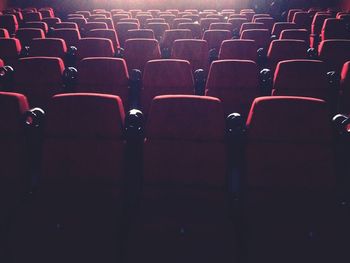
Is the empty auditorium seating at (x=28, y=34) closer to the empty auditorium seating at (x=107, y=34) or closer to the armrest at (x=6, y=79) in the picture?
the empty auditorium seating at (x=107, y=34)

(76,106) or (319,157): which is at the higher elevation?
(76,106)

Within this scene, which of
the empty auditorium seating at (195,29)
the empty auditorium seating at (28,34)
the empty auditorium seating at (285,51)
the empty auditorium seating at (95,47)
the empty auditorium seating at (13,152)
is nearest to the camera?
the empty auditorium seating at (13,152)

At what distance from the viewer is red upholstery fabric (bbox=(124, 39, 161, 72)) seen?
4770 mm

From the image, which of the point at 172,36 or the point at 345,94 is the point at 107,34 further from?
the point at 345,94

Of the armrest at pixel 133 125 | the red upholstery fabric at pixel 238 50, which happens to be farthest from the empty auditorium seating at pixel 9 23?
the armrest at pixel 133 125

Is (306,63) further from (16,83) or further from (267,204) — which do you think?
(16,83)

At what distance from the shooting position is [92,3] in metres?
15.5

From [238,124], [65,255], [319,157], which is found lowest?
[65,255]

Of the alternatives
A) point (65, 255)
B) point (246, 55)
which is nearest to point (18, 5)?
point (246, 55)

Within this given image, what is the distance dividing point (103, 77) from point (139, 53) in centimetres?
141

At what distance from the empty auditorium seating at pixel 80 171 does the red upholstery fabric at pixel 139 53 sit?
2.59 m

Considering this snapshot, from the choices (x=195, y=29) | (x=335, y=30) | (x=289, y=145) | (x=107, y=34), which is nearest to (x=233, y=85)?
(x=289, y=145)

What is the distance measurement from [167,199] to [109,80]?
4.98 ft

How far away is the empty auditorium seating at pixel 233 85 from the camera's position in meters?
3.33
